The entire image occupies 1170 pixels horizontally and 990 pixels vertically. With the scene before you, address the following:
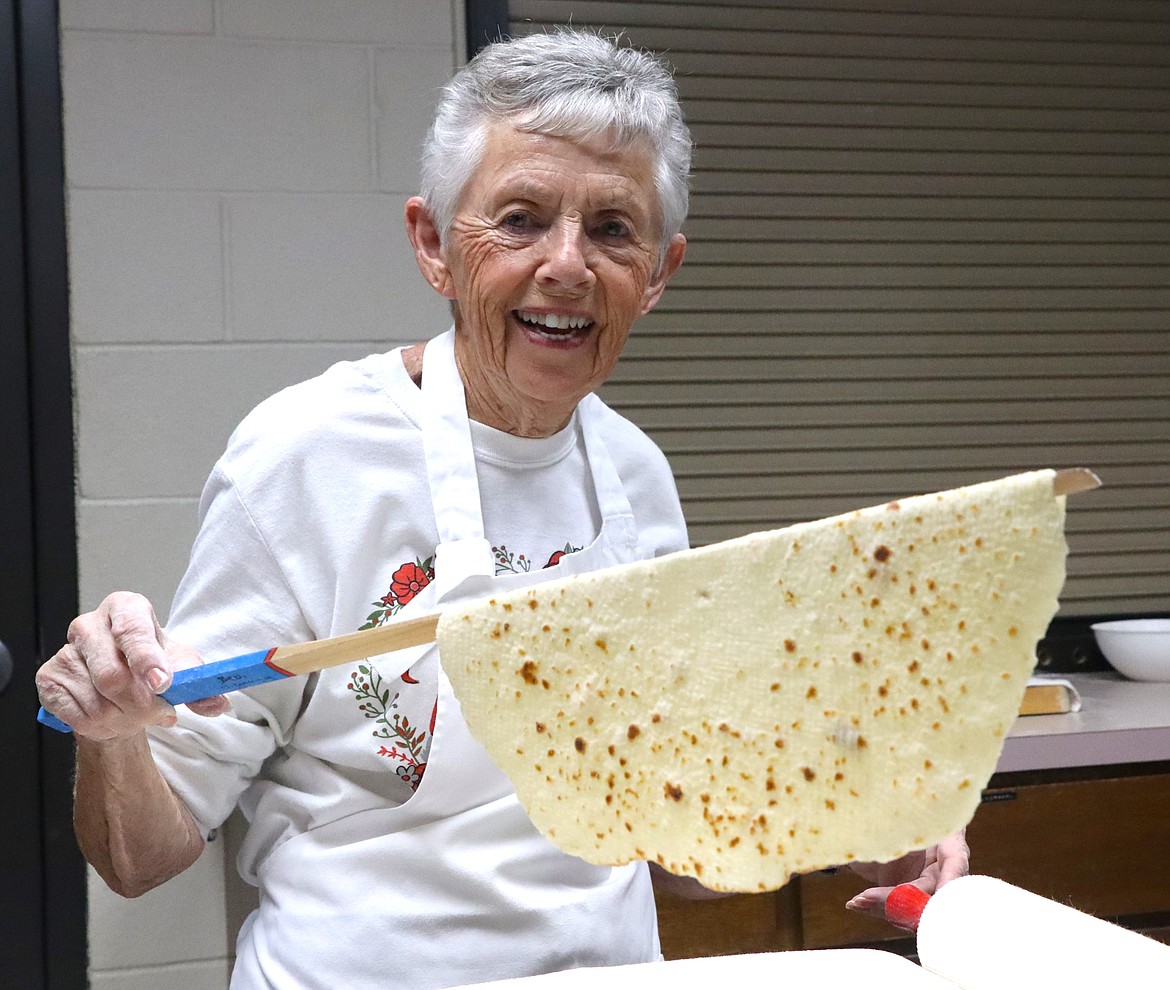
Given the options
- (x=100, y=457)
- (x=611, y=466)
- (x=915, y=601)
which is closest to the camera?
(x=915, y=601)

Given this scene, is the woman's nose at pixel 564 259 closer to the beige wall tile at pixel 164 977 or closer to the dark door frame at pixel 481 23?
the dark door frame at pixel 481 23

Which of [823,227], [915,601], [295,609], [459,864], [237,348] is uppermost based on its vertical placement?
[823,227]

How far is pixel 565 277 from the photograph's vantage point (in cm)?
120

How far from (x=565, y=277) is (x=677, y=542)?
425 mm

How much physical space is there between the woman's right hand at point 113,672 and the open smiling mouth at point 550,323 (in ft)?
1.56

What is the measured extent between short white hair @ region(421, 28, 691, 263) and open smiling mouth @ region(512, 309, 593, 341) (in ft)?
0.45

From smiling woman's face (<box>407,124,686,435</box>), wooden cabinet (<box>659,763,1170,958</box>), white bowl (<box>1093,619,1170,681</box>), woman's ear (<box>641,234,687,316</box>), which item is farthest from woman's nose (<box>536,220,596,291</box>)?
white bowl (<box>1093,619,1170,681</box>)

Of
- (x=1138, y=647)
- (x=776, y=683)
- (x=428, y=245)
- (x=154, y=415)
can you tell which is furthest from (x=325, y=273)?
(x=1138, y=647)

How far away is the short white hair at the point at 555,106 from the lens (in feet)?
Answer: 3.90

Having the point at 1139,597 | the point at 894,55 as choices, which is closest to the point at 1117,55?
the point at 894,55

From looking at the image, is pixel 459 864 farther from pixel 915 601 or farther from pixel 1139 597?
pixel 1139 597

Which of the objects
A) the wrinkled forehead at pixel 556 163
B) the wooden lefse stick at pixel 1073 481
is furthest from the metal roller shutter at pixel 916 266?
the wooden lefse stick at pixel 1073 481

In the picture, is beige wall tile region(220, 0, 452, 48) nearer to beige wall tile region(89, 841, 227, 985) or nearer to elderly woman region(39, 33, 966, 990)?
elderly woman region(39, 33, 966, 990)

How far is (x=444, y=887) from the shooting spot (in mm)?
1164
